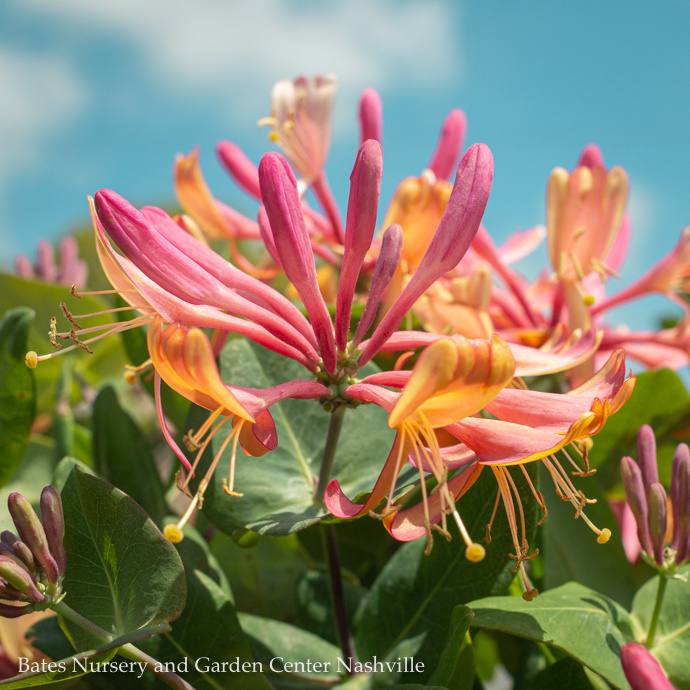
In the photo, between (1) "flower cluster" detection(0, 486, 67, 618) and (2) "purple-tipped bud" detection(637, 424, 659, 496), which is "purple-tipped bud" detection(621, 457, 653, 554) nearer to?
(2) "purple-tipped bud" detection(637, 424, 659, 496)

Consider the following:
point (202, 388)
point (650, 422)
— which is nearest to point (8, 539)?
point (202, 388)

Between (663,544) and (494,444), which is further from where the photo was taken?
(663,544)

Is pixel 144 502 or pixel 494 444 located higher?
pixel 494 444

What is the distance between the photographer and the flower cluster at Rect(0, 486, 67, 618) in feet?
1.64

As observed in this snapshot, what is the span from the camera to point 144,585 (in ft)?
1.83

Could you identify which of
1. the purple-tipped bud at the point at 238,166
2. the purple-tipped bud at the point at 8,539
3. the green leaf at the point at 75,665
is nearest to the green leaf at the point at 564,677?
the green leaf at the point at 75,665

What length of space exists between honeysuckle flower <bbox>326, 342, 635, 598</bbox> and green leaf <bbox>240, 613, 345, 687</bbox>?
0.26 m

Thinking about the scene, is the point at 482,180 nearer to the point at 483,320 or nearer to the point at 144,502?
the point at 483,320

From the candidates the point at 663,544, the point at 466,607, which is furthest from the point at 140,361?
the point at 663,544

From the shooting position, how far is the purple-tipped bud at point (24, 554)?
505mm

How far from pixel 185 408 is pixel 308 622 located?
0.99 feet

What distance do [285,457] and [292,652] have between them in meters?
0.20

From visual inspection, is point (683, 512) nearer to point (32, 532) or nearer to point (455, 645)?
point (455, 645)

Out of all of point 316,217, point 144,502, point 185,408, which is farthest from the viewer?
point 316,217
